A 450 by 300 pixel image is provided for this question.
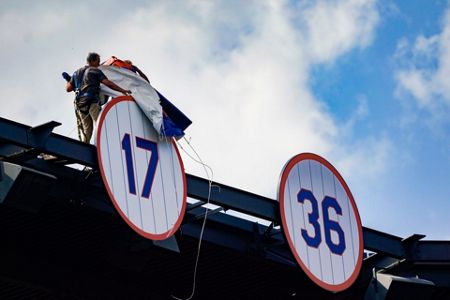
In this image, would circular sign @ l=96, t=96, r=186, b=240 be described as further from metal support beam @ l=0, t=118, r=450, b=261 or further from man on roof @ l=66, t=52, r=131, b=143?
man on roof @ l=66, t=52, r=131, b=143

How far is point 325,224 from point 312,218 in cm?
42

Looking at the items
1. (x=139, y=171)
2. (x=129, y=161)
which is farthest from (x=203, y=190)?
(x=129, y=161)

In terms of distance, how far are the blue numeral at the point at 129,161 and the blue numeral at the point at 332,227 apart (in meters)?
4.07

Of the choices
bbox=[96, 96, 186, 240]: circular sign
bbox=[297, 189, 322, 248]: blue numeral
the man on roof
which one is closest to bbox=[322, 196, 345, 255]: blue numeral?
bbox=[297, 189, 322, 248]: blue numeral

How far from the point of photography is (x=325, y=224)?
2092 cm

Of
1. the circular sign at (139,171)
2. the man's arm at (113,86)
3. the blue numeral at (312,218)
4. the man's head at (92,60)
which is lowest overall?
the circular sign at (139,171)

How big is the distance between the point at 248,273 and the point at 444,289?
4023 millimetres

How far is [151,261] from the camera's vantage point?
69.9 ft

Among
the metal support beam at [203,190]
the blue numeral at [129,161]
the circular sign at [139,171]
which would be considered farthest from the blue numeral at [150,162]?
the metal support beam at [203,190]

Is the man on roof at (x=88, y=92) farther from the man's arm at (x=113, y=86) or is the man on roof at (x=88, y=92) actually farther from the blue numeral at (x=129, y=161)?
the blue numeral at (x=129, y=161)

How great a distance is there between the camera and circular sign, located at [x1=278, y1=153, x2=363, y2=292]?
20.2 m

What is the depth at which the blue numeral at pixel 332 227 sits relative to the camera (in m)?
20.8

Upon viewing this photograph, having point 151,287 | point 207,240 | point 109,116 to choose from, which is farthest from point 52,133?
point 151,287

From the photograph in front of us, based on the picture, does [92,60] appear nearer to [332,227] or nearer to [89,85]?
[89,85]
